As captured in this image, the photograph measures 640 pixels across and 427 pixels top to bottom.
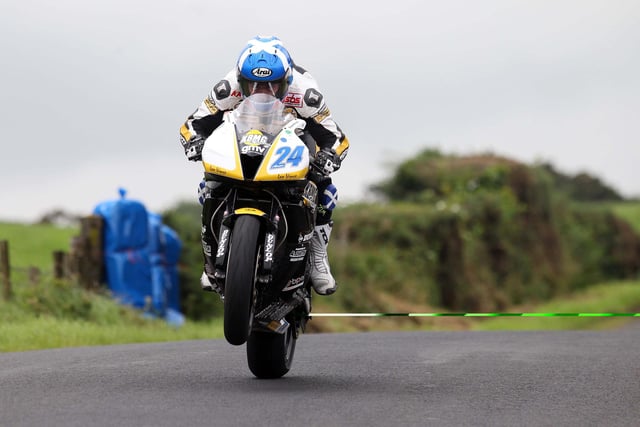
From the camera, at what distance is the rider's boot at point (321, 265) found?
920cm

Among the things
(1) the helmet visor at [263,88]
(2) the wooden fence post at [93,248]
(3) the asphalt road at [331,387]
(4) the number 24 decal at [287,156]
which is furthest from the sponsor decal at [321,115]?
(2) the wooden fence post at [93,248]

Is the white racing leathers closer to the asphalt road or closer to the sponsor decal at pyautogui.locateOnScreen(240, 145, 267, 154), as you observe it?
the sponsor decal at pyautogui.locateOnScreen(240, 145, 267, 154)

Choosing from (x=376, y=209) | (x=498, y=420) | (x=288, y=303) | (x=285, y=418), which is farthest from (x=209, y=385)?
(x=376, y=209)

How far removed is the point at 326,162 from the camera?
348 inches

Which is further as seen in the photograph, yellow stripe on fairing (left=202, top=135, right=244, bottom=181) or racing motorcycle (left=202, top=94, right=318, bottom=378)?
yellow stripe on fairing (left=202, top=135, right=244, bottom=181)

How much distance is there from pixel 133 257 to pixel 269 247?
10742mm

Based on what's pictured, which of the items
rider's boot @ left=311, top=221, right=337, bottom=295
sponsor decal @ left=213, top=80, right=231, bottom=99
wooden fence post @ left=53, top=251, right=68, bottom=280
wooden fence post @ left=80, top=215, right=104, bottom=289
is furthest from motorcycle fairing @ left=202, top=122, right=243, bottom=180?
wooden fence post @ left=80, top=215, right=104, bottom=289

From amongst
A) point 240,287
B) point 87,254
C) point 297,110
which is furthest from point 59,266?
point 240,287

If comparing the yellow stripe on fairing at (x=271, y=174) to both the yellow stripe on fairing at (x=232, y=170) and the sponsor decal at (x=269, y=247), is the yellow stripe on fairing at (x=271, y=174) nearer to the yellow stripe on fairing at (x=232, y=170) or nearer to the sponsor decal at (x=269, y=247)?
the yellow stripe on fairing at (x=232, y=170)

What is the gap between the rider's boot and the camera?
30.2ft

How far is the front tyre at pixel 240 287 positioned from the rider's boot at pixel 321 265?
1.25 m

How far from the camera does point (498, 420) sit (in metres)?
7.11

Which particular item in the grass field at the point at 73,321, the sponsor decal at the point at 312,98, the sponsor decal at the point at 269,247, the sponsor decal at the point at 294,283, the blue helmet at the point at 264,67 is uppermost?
the blue helmet at the point at 264,67

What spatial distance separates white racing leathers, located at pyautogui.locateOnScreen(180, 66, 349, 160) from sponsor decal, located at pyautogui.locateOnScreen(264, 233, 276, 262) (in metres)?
1.09
